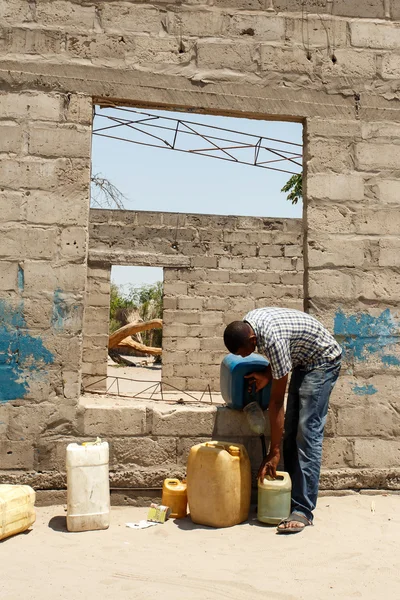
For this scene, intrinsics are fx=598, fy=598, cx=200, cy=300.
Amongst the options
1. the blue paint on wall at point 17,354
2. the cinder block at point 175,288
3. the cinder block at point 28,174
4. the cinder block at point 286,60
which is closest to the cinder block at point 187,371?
the cinder block at point 175,288

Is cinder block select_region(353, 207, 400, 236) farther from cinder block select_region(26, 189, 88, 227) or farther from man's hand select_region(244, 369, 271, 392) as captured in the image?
cinder block select_region(26, 189, 88, 227)

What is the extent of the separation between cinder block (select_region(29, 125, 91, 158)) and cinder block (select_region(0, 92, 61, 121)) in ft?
0.32

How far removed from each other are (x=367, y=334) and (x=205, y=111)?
82.9 inches

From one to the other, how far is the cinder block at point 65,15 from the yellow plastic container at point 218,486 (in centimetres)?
318

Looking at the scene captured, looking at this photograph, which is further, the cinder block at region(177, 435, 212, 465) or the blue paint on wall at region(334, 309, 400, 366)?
the blue paint on wall at region(334, 309, 400, 366)

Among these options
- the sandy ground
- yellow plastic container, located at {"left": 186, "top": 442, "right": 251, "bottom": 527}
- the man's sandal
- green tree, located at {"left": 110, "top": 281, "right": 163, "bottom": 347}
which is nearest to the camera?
the sandy ground

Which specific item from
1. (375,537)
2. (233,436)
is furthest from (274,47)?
(375,537)

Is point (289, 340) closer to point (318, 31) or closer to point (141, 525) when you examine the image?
point (141, 525)

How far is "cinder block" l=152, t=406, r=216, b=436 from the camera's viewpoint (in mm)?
4273

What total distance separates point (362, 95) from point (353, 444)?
8.83 feet

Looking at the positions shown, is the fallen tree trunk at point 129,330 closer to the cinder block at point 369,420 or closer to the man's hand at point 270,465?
the cinder block at point 369,420

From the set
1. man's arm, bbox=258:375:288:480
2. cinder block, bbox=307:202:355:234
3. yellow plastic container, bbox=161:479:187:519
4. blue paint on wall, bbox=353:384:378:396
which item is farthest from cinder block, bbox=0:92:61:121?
blue paint on wall, bbox=353:384:378:396

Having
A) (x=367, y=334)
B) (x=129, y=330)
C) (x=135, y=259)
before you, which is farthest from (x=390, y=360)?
(x=129, y=330)

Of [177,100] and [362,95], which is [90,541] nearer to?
[177,100]
